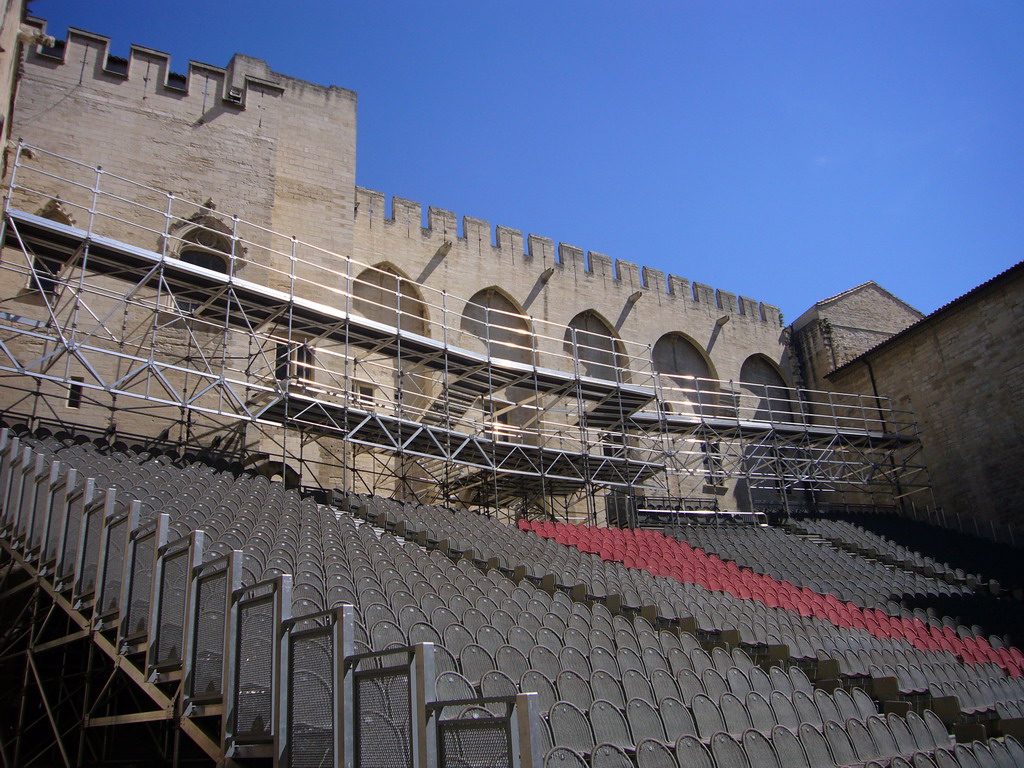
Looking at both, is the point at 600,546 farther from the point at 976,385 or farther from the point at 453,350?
the point at 976,385

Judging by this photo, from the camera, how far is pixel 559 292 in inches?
955

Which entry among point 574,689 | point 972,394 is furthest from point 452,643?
point 972,394

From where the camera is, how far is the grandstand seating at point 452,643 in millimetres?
3947

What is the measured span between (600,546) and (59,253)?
34.9 feet

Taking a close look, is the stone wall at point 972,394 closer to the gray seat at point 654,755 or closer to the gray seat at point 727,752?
the gray seat at point 727,752

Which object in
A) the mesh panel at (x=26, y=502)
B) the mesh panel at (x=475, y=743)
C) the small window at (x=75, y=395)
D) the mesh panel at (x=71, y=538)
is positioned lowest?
the mesh panel at (x=475, y=743)

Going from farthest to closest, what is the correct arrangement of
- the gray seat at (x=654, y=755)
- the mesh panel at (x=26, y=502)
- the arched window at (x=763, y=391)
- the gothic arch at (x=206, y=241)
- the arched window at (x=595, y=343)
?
the arched window at (x=763, y=391) → the arched window at (x=595, y=343) → the gothic arch at (x=206, y=241) → the mesh panel at (x=26, y=502) → the gray seat at (x=654, y=755)

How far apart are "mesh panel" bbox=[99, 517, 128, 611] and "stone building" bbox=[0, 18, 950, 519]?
7.04 meters

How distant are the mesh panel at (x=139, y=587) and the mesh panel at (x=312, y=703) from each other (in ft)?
6.03

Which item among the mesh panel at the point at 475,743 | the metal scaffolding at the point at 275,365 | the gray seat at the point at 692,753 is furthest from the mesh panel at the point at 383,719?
the metal scaffolding at the point at 275,365

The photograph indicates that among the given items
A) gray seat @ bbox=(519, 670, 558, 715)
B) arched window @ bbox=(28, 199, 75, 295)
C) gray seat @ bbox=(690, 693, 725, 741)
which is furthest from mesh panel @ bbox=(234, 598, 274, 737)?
arched window @ bbox=(28, 199, 75, 295)

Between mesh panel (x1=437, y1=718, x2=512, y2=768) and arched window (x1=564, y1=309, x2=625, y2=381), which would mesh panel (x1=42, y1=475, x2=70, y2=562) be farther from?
arched window (x1=564, y1=309, x2=625, y2=381)

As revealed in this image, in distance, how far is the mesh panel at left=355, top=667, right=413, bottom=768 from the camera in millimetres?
3586

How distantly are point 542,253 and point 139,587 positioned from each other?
20.1 m
